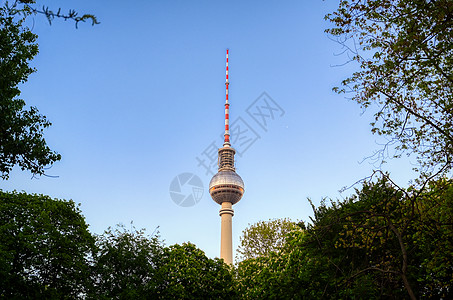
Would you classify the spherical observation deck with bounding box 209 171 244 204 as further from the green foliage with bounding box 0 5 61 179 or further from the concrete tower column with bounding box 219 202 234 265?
the green foliage with bounding box 0 5 61 179

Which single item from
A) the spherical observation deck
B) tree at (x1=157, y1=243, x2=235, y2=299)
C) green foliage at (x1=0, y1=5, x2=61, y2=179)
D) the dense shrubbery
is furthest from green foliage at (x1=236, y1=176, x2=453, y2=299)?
the spherical observation deck

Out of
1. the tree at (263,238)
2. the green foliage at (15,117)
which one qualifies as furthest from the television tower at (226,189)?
the green foliage at (15,117)

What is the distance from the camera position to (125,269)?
30703mm

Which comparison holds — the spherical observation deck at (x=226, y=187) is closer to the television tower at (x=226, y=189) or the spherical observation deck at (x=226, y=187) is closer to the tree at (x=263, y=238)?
the television tower at (x=226, y=189)

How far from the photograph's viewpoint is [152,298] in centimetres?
3083

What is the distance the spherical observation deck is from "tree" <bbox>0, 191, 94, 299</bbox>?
61433 mm

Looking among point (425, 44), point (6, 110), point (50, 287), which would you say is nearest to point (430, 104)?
point (425, 44)

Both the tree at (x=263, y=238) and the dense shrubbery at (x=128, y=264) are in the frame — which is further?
the tree at (x=263, y=238)

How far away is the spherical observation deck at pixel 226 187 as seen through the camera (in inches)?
3595

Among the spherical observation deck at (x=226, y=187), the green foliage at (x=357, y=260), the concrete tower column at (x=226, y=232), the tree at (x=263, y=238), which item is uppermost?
the spherical observation deck at (x=226, y=187)

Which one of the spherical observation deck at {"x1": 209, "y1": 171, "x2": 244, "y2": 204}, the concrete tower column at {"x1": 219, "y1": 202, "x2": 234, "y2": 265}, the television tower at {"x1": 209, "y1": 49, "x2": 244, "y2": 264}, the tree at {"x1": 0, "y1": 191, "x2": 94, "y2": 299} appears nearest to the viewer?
the tree at {"x1": 0, "y1": 191, "x2": 94, "y2": 299}

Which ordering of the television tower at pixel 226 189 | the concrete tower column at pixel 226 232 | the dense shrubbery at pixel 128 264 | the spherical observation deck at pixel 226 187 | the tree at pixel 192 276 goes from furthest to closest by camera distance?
the spherical observation deck at pixel 226 187
the television tower at pixel 226 189
the concrete tower column at pixel 226 232
the tree at pixel 192 276
the dense shrubbery at pixel 128 264

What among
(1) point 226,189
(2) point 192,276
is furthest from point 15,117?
(1) point 226,189

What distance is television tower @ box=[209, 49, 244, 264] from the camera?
299 feet
